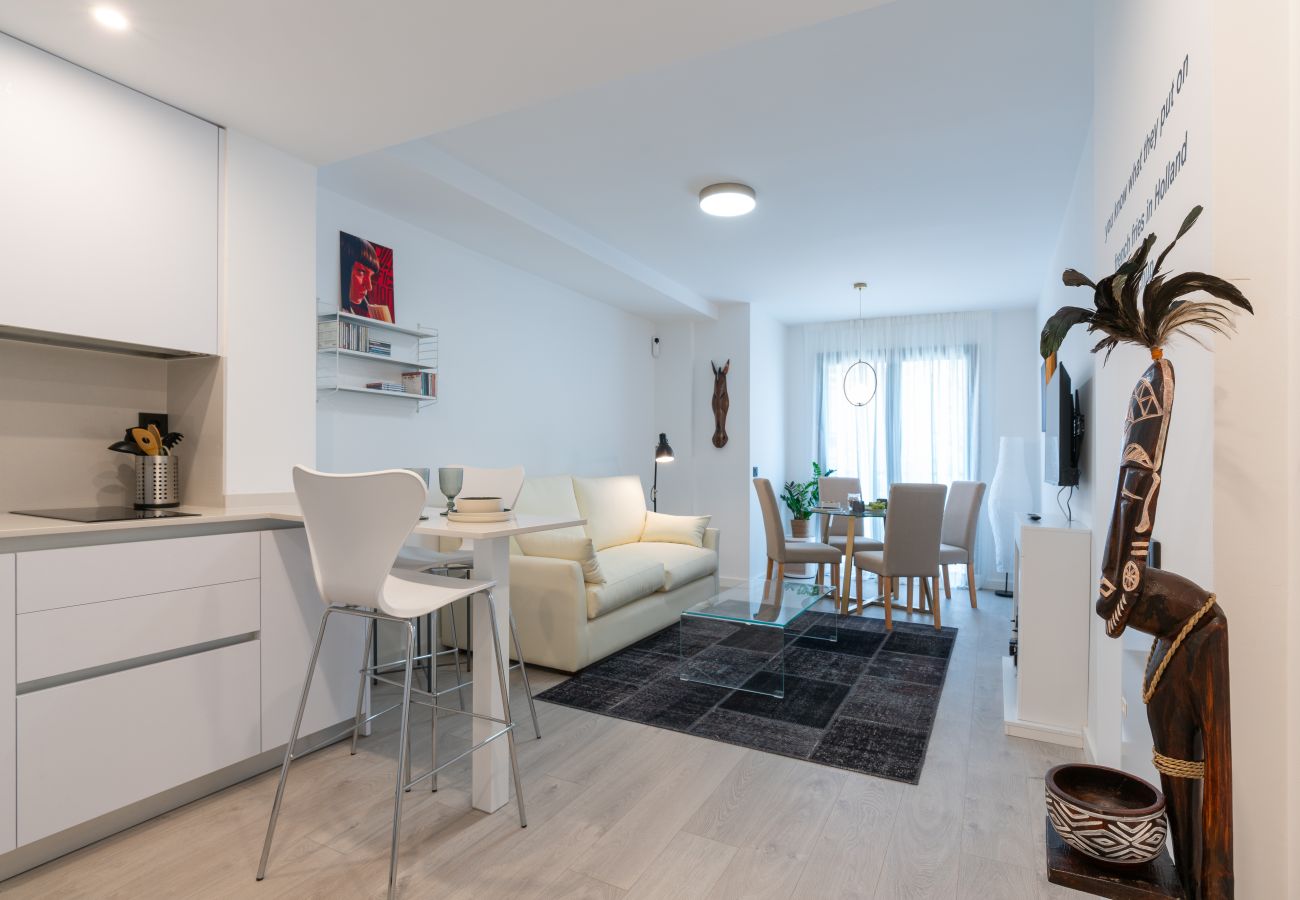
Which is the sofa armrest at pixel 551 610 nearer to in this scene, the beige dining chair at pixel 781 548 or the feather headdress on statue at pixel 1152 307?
the beige dining chair at pixel 781 548

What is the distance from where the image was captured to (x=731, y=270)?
5242 millimetres

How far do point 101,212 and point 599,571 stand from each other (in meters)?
2.58

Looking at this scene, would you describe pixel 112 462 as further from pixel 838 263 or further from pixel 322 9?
pixel 838 263

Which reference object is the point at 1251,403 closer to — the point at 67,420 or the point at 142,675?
the point at 142,675

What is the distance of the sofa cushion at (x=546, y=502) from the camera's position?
3.93 metres

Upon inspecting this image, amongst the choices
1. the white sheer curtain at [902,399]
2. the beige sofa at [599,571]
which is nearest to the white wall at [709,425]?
the white sheer curtain at [902,399]

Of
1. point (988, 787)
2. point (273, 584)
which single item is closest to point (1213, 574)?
point (988, 787)

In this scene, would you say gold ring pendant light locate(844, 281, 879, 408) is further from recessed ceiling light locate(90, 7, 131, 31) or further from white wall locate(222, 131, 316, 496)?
recessed ceiling light locate(90, 7, 131, 31)

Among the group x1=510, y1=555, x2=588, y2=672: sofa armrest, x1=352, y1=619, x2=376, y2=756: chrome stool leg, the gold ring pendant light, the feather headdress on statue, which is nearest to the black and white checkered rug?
x1=510, y1=555, x2=588, y2=672: sofa armrest

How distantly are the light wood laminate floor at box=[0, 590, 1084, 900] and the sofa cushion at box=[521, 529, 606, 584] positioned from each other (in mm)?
1023

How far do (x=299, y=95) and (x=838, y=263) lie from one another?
12.3 ft

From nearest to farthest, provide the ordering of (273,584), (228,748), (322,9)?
(322,9) → (228,748) → (273,584)

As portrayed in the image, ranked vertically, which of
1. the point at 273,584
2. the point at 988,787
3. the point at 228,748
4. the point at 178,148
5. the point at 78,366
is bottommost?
the point at 988,787

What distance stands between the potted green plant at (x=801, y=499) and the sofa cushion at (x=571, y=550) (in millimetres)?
3213
